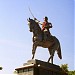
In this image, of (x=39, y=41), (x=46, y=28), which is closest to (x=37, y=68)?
(x=39, y=41)

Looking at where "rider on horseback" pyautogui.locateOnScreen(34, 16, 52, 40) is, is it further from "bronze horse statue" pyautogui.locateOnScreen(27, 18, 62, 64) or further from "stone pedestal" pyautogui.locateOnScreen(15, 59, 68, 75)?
"stone pedestal" pyautogui.locateOnScreen(15, 59, 68, 75)

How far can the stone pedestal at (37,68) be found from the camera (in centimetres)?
1286

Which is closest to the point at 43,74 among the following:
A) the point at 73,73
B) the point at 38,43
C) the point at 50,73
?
the point at 50,73

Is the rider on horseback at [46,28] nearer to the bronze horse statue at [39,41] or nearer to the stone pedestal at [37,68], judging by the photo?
the bronze horse statue at [39,41]

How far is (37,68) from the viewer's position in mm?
12922

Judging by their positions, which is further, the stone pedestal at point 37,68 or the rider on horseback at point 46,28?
the rider on horseback at point 46,28

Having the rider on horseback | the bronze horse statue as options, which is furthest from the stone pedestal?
the rider on horseback

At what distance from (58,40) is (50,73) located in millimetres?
2291

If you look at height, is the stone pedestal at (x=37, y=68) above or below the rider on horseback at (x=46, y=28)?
below

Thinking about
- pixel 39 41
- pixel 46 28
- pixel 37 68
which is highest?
pixel 46 28

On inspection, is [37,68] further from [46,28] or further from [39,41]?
[46,28]

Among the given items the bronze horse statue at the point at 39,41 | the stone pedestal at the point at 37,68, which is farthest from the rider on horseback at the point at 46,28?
the stone pedestal at the point at 37,68

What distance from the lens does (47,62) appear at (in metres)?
13.7

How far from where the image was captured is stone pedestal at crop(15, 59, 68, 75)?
42.2 ft
